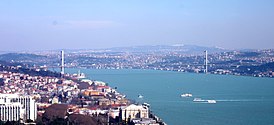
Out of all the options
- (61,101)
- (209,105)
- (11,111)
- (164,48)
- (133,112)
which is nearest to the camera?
(11,111)

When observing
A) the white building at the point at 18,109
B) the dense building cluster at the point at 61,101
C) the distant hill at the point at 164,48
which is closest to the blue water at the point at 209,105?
the dense building cluster at the point at 61,101

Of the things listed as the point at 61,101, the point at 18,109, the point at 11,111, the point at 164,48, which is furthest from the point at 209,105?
the point at 164,48

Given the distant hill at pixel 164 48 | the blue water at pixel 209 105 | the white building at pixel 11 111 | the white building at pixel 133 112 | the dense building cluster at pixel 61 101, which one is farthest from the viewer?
the distant hill at pixel 164 48

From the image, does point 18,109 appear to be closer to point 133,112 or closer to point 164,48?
point 133,112

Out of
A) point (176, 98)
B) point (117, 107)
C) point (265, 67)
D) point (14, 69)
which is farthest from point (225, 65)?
point (117, 107)

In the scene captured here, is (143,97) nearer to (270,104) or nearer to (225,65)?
(270,104)

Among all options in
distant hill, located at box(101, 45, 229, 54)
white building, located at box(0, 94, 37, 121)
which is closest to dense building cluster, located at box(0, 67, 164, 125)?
white building, located at box(0, 94, 37, 121)

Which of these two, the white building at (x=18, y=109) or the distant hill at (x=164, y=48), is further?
the distant hill at (x=164, y=48)

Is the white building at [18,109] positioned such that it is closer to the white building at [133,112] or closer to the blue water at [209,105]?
the white building at [133,112]
